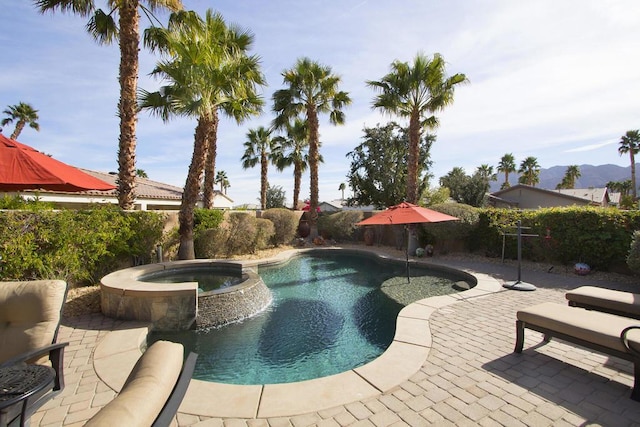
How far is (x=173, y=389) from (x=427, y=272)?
1001cm

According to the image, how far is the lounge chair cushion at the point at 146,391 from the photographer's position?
126 cm

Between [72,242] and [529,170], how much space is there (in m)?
61.2

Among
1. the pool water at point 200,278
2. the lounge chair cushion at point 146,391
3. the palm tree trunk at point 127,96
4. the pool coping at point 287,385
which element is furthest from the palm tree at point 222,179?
the lounge chair cushion at point 146,391

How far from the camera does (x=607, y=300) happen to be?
14.4 ft

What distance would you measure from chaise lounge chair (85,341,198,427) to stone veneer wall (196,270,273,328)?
179 inches

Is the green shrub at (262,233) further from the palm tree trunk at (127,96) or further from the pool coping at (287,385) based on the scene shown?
the pool coping at (287,385)

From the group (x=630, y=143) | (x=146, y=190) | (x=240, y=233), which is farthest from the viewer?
(x=630, y=143)

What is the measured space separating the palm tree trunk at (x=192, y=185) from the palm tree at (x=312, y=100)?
7505 mm

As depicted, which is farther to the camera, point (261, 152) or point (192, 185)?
point (261, 152)

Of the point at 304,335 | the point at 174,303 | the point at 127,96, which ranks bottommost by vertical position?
the point at 304,335

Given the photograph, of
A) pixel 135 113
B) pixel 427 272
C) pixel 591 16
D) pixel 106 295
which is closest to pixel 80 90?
pixel 135 113

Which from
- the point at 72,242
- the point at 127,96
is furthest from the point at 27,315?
the point at 127,96

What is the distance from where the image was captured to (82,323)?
18.2ft

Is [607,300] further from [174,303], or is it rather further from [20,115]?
[20,115]
